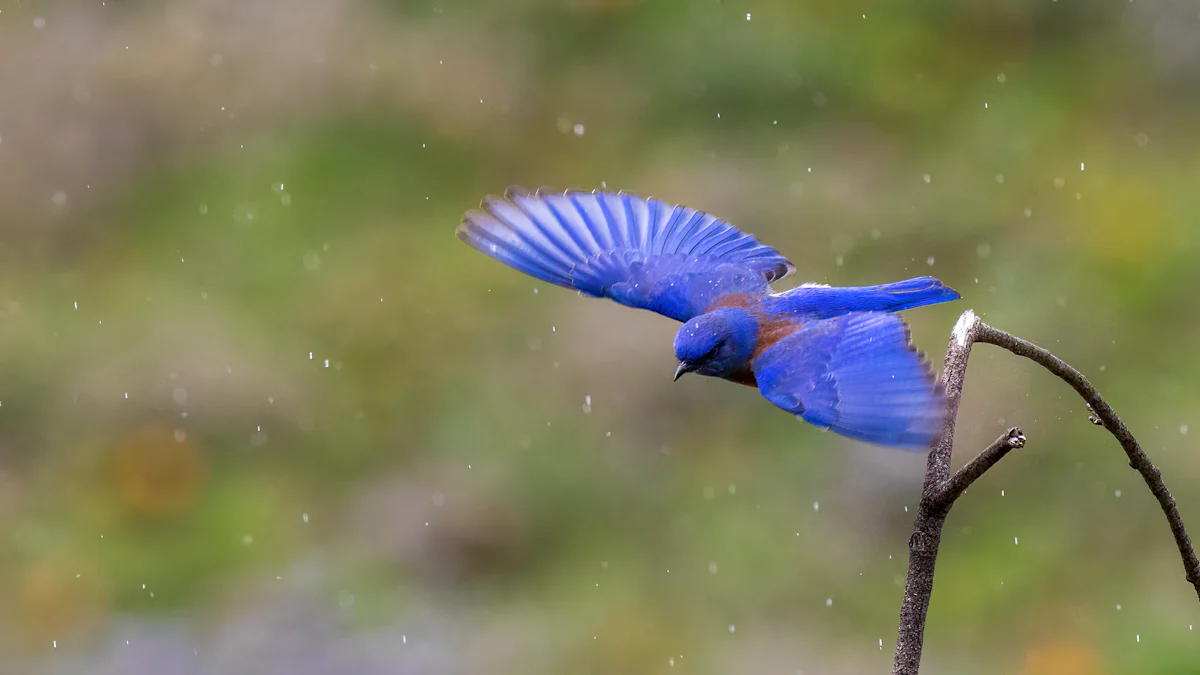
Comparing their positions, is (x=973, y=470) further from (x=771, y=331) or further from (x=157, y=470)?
(x=157, y=470)

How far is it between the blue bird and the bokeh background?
7.97 feet

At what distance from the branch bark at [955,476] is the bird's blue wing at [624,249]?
1593mm

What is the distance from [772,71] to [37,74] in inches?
190

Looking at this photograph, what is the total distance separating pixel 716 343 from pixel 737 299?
36 cm

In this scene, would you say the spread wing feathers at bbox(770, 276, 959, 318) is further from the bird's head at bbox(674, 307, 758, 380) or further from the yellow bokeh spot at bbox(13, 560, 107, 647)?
the yellow bokeh spot at bbox(13, 560, 107, 647)

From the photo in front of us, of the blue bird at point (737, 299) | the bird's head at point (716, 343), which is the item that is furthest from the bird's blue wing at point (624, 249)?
the bird's head at point (716, 343)

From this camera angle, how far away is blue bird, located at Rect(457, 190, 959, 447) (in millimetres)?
2432

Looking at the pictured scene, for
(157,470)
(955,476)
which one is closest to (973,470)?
(955,476)

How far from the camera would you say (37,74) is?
835cm

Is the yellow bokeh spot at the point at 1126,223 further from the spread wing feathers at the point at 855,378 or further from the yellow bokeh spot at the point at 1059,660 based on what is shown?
the spread wing feathers at the point at 855,378

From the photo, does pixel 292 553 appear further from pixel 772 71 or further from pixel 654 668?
pixel 772 71

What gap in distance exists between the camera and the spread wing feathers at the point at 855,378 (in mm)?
2229

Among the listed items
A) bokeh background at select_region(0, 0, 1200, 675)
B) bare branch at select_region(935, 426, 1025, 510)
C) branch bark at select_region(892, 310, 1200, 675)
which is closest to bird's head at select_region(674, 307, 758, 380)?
branch bark at select_region(892, 310, 1200, 675)

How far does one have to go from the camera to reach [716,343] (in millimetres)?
2906
